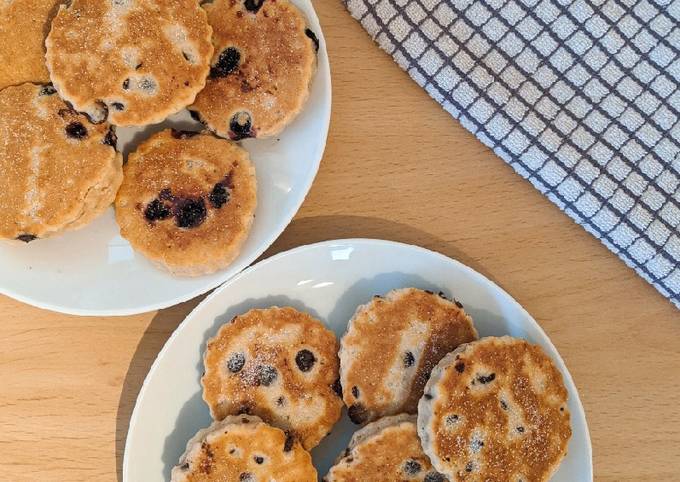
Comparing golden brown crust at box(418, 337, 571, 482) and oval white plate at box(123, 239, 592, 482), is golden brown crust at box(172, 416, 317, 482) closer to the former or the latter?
oval white plate at box(123, 239, 592, 482)

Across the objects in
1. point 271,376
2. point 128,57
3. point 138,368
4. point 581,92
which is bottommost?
point 138,368

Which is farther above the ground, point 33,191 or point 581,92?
point 581,92

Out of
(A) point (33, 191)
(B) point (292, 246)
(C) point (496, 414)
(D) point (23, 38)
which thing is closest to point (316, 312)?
(B) point (292, 246)

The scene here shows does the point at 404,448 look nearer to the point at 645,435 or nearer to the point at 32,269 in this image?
the point at 645,435

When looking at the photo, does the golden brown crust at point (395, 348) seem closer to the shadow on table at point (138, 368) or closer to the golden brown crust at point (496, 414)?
the golden brown crust at point (496, 414)

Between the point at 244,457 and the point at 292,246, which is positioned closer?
the point at 244,457

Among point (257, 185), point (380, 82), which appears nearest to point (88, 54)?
point (257, 185)

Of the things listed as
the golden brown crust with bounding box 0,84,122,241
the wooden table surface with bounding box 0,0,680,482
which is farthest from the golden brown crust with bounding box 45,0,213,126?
the wooden table surface with bounding box 0,0,680,482

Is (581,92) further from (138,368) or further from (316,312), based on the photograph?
(138,368)
